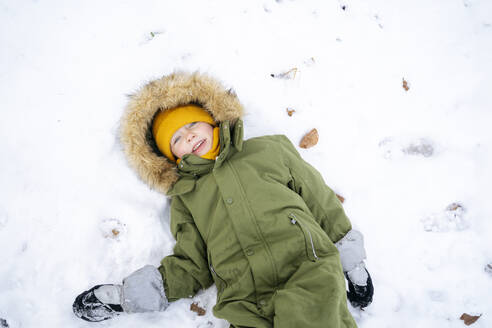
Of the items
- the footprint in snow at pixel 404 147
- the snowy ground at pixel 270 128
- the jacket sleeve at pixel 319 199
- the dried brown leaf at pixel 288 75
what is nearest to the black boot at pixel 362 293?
the snowy ground at pixel 270 128

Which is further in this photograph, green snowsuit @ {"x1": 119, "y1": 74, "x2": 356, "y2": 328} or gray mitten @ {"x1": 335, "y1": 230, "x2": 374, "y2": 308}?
gray mitten @ {"x1": 335, "y1": 230, "x2": 374, "y2": 308}

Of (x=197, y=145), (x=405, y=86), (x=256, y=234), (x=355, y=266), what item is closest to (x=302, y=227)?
(x=256, y=234)

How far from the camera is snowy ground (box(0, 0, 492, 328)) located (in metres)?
2.13

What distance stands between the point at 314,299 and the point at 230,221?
0.68m

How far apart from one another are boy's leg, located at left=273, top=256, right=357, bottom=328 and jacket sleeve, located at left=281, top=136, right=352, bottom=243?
32 centimetres

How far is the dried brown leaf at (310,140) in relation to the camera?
8.32 feet

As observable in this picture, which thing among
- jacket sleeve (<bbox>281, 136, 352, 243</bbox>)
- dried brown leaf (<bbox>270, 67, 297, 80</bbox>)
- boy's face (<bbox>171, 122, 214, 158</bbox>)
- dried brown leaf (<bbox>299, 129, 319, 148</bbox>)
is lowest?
jacket sleeve (<bbox>281, 136, 352, 243</bbox>)

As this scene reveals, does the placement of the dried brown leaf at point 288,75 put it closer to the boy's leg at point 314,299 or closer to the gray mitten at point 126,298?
the boy's leg at point 314,299

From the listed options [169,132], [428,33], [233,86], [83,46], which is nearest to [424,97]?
[428,33]

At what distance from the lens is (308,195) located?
2055 mm

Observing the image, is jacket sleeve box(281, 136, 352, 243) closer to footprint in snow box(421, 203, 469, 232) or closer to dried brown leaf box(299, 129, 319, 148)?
dried brown leaf box(299, 129, 319, 148)

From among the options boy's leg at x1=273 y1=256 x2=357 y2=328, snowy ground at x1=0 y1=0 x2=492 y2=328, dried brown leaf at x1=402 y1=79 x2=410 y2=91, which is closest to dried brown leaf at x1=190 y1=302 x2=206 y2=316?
snowy ground at x1=0 y1=0 x2=492 y2=328

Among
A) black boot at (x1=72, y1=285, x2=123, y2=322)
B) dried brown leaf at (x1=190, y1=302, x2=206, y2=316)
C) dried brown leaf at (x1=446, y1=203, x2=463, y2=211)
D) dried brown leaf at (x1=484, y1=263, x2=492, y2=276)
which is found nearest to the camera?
black boot at (x1=72, y1=285, x2=123, y2=322)

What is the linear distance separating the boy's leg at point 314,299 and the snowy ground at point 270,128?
30.2 inches
